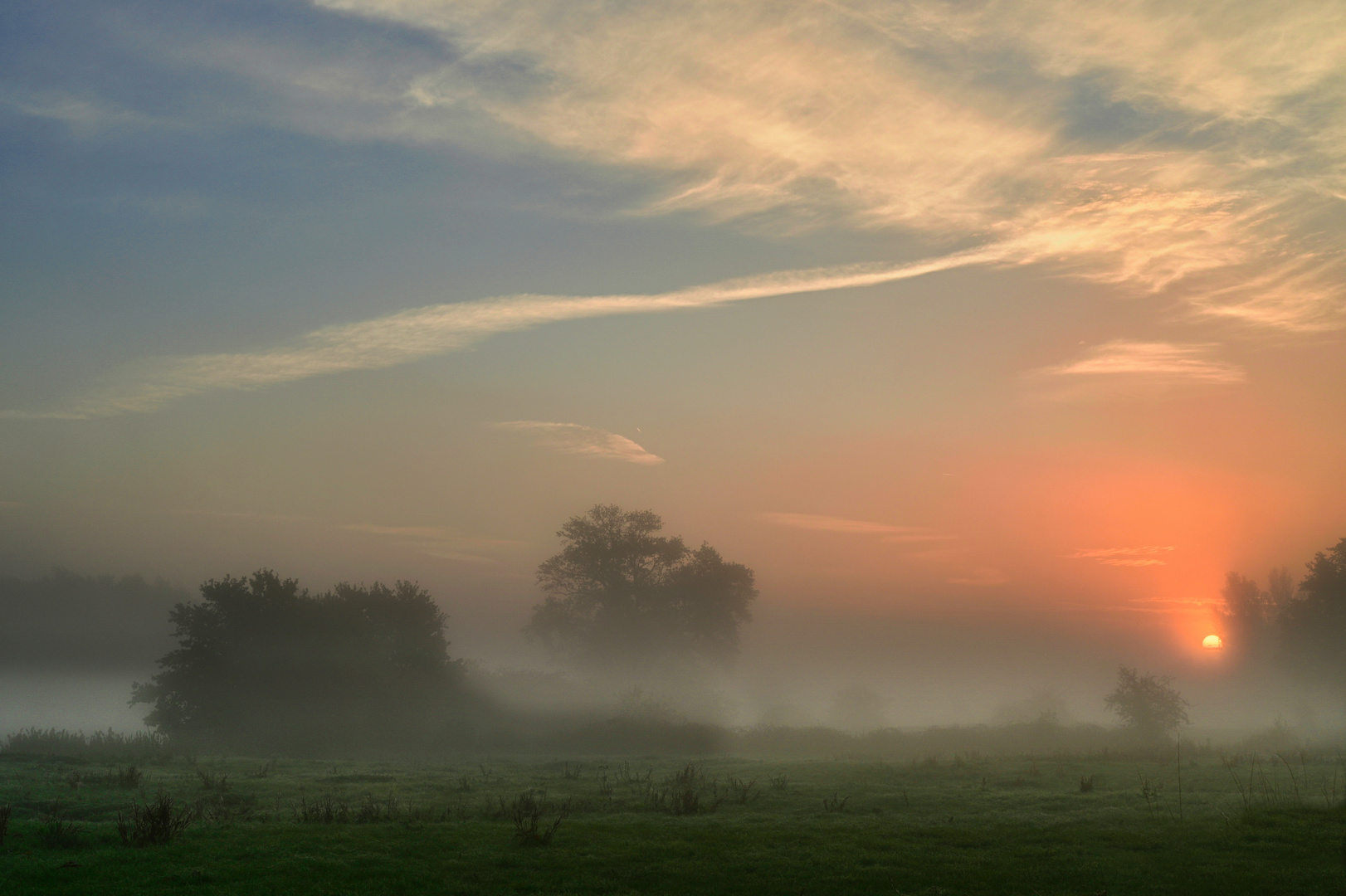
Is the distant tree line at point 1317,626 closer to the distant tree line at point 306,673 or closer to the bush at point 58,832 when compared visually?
the distant tree line at point 306,673

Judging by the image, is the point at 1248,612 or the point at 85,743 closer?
the point at 85,743

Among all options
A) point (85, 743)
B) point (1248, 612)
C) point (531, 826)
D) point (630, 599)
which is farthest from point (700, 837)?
point (1248, 612)

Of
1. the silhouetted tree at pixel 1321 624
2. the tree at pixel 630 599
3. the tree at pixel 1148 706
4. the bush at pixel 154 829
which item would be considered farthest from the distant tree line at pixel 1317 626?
the bush at pixel 154 829

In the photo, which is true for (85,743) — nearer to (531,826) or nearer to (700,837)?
(531,826)

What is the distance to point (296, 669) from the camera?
55.6 meters

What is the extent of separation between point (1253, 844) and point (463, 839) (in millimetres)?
15235

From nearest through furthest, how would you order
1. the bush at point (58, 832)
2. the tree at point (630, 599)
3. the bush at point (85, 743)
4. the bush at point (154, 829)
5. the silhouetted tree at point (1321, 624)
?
the bush at point (154, 829)
the bush at point (58, 832)
the bush at point (85, 743)
the silhouetted tree at point (1321, 624)
the tree at point (630, 599)

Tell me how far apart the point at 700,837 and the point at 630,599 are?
65.8 metres

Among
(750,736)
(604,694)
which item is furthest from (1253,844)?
(604,694)

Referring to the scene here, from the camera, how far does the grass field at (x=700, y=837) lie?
13.5 metres

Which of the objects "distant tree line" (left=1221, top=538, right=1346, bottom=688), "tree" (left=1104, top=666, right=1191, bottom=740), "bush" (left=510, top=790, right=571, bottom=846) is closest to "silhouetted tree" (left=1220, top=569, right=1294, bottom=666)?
"distant tree line" (left=1221, top=538, right=1346, bottom=688)

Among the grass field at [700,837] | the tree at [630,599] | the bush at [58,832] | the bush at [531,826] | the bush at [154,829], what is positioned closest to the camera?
the grass field at [700,837]

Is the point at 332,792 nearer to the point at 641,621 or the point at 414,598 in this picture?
the point at 414,598

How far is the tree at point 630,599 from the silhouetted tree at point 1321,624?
49.9 metres
